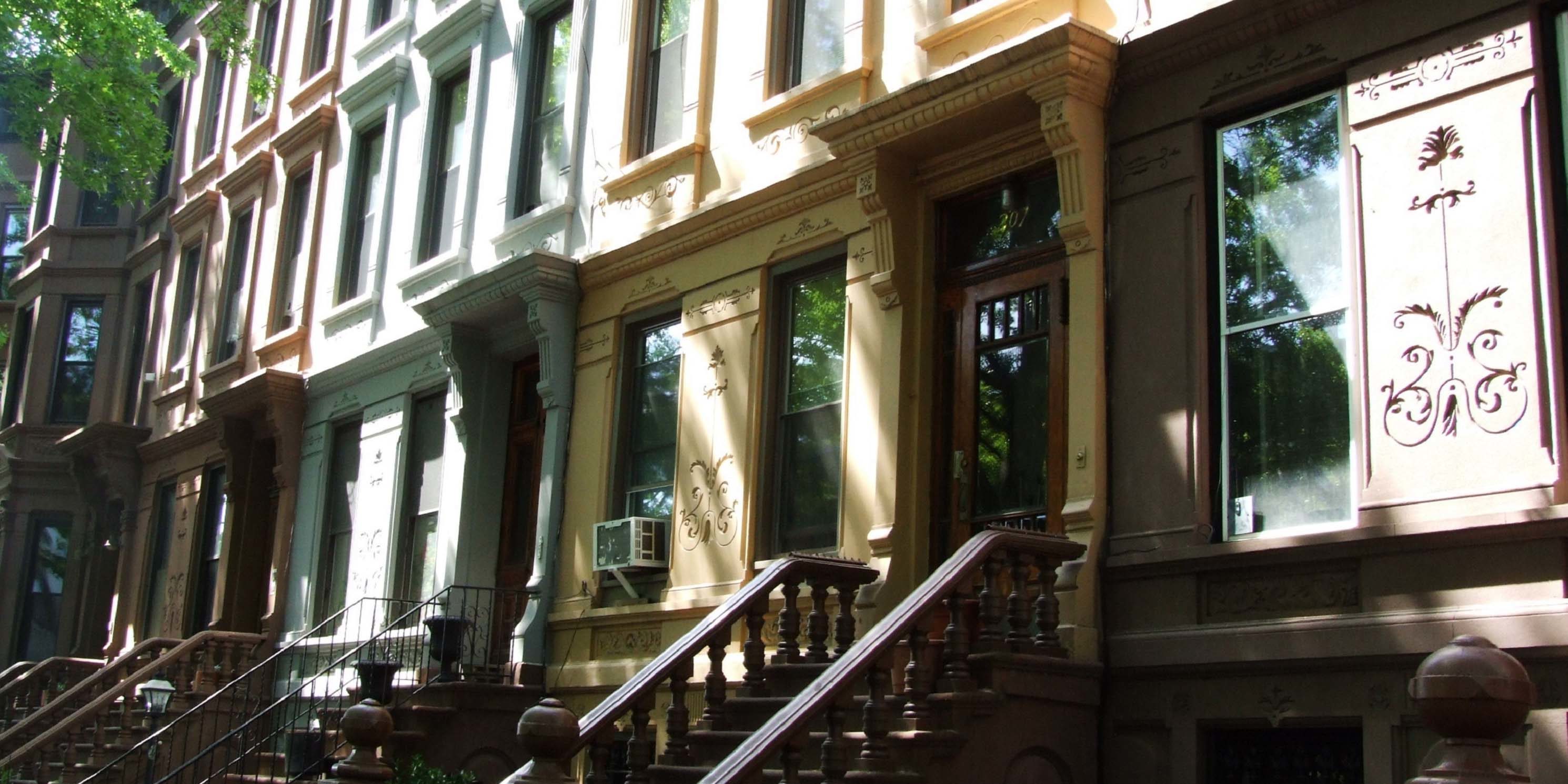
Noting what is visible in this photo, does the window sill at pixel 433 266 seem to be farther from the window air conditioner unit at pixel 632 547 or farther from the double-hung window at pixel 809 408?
the double-hung window at pixel 809 408

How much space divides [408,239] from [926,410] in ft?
26.3

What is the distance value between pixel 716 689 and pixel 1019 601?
1.99 meters

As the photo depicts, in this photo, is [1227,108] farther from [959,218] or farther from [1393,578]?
[1393,578]

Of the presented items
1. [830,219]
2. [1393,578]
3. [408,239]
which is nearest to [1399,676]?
[1393,578]

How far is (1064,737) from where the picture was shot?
316 inches

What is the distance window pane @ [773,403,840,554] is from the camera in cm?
1074

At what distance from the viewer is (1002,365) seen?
9641 mm

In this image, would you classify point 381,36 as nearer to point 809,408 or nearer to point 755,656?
point 809,408

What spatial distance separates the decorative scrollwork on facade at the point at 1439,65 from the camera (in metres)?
7.20

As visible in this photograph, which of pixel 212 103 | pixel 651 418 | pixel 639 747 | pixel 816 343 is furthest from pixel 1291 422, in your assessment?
pixel 212 103

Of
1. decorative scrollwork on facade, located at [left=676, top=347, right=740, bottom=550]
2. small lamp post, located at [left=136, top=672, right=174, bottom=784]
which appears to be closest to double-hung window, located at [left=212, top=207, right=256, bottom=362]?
small lamp post, located at [left=136, top=672, right=174, bottom=784]

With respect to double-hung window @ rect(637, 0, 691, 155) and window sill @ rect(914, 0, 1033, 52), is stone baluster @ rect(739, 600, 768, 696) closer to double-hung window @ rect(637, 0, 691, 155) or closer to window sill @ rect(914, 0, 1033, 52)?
window sill @ rect(914, 0, 1033, 52)

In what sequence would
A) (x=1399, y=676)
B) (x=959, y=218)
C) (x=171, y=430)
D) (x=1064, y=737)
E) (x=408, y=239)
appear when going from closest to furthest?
(x=1399, y=676), (x=1064, y=737), (x=959, y=218), (x=408, y=239), (x=171, y=430)

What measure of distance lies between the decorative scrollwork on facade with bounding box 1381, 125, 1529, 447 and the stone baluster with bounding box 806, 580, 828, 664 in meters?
3.49
